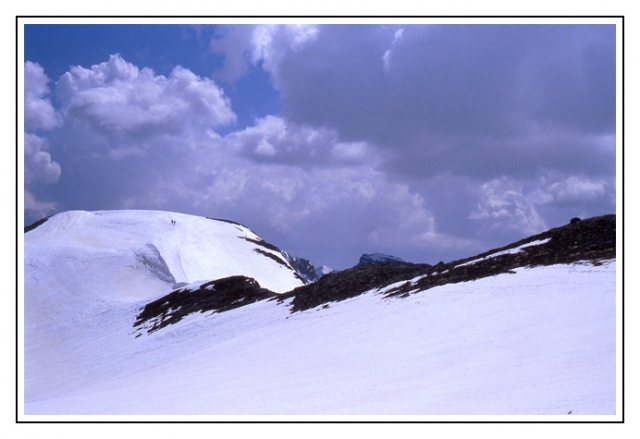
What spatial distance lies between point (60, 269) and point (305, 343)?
35138mm

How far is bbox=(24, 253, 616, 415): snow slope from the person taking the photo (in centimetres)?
830

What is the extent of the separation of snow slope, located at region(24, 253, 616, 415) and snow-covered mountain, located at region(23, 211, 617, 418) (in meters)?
0.04

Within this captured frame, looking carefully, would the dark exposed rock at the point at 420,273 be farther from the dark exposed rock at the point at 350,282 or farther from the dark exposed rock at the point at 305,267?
the dark exposed rock at the point at 305,267

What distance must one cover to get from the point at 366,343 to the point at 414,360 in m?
2.57

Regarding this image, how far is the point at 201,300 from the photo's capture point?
29.9 metres

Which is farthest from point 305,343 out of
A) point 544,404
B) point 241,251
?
point 241,251

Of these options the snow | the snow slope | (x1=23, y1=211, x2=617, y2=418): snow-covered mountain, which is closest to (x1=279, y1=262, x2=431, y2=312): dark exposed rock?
(x1=23, y1=211, x2=617, y2=418): snow-covered mountain

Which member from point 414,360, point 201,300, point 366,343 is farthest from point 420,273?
point 201,300

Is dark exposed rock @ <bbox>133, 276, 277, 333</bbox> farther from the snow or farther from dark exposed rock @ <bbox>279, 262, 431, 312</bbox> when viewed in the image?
the snow

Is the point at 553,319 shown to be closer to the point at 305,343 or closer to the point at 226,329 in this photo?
the point at 305,343

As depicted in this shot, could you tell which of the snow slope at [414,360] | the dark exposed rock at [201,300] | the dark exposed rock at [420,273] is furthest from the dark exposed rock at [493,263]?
the dark exposed rock at [201,300]

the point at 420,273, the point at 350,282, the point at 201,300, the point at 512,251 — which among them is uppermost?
the point at 512,251

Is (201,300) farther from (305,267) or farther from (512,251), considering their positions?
(305,267)
